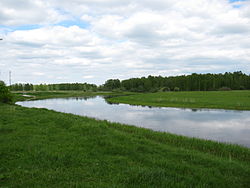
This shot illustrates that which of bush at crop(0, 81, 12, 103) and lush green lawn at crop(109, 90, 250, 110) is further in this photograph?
lush green lawn at crop(109, 90, 250, 110)

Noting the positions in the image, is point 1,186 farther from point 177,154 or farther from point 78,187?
point 177,154

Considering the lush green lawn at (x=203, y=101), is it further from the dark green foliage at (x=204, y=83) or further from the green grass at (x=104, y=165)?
the dark green foliage at (x=204, y=83)

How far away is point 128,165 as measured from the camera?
24.1 ft

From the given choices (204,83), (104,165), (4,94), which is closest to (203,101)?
(4,94)

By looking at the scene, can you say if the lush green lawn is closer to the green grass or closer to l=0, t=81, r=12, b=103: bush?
l=0, t=81, r=12, b=103: bush

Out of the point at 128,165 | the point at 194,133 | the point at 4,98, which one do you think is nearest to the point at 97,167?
the point at 128,165

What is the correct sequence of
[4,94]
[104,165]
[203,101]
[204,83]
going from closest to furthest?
1. [104,165]
2. [4,94]
3. [203,101]
4. [204,83]

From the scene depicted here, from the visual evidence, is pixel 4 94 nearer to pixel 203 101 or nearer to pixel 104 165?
pixel 104 165

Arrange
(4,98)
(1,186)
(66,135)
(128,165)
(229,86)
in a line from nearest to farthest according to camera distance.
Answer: (1,186)
(128,165)
(66,135)
(4,98)
(229,86)

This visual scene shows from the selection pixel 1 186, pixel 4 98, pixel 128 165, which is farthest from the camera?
pixel 4 98

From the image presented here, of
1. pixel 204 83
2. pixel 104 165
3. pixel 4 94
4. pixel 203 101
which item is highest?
pixel 204 83

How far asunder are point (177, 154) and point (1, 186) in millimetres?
6942

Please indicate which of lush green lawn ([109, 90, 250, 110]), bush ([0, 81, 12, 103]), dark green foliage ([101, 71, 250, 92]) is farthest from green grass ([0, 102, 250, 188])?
dark green foliage ([101, 71, 250, 92])

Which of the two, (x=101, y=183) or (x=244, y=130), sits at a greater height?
(x=101, y=183)
